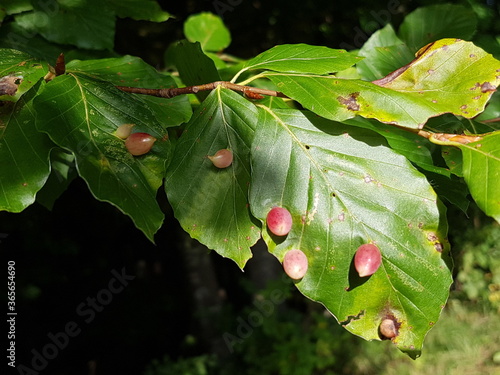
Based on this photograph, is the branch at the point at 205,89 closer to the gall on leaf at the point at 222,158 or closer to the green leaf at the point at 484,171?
the gall on leaf at the point at 222,158

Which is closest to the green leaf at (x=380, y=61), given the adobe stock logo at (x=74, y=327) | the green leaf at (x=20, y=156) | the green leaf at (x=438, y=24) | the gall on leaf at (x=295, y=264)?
the green leaf at (x=438, y=24)

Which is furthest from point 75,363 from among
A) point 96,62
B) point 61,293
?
point 96,62

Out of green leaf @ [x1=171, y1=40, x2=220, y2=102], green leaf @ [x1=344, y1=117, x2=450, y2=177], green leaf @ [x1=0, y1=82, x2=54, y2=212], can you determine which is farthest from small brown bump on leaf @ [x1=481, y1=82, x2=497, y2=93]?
green leaf @ [x1=0, y1=82, x2=54, y2=212]

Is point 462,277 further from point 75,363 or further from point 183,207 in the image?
point 183,207

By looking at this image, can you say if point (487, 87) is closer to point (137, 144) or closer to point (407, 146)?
point (407, 146)

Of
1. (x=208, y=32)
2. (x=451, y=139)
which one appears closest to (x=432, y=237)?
(x=451, y=139)

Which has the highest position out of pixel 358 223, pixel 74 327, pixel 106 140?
pixel 106 140
